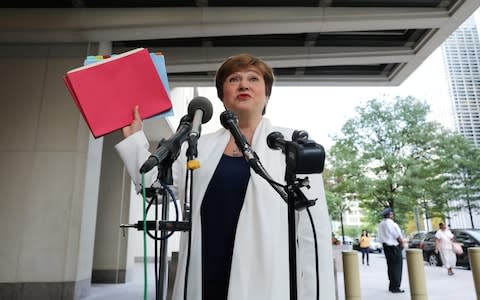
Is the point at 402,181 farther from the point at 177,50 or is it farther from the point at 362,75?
the point at 177,50

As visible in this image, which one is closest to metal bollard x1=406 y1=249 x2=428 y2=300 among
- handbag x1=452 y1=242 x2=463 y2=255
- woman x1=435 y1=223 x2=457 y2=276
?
woman x1=435 y1=223 x2=457 y2=276

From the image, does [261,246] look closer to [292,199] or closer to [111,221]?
[292,199]

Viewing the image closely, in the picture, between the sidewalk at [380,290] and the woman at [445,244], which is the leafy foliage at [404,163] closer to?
the woman at [445,244]

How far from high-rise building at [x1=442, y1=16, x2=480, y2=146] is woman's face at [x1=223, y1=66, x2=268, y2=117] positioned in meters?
21.4

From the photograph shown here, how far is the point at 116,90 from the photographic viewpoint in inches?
54.1

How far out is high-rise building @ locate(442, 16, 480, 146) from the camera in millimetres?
18953

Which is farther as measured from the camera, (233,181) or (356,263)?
(356,263)

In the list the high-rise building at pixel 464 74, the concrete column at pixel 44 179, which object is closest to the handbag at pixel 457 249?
the concrete column at pixel 44 179

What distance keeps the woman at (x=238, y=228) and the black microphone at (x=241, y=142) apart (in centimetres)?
28

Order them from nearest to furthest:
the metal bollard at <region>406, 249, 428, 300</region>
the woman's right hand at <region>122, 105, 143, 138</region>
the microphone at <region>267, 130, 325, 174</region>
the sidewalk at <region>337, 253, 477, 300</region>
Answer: the microphone at <region>267, 130, 325, 174</region>
the woman's right hand at <region>122, 105, 143, 138</region>
the metal bollard at <region>406, 249, 428, 300</region>
the sidewalk at <region>337, 253, 477, 300</region>

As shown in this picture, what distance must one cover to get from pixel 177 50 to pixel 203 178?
603 cm

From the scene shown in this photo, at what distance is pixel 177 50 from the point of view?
698 cm

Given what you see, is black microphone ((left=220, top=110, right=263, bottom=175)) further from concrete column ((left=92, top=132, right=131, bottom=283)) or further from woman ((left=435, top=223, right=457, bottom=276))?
woman ((left=435, top=223, right=457, bottom=276))

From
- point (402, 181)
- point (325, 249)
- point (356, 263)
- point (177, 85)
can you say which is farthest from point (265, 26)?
point (402, 181)
